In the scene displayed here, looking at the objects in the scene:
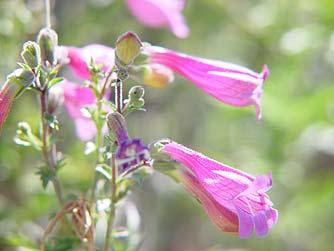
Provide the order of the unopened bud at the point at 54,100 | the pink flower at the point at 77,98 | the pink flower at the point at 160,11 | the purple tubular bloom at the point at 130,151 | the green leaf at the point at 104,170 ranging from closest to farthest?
the purple tubular bloom at the point at 130,151 → the green leaf at the point at 104,170 → the unopened bud at the point at 54,100 → the pink flower at the point at 77,98 → the pink flower at the point at 160,11

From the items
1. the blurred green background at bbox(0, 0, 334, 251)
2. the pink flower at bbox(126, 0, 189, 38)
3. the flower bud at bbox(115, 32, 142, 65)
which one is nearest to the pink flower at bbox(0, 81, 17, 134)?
the flower bud at bbox(115, 32, 142, 65)

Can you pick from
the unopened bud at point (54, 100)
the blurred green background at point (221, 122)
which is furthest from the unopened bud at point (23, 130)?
the blurred green background at point (221, 122)

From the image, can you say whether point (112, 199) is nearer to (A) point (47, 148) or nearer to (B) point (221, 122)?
(A) point (47, 148)

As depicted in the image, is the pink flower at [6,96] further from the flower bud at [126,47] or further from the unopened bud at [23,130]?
the flower bud at [126,47]

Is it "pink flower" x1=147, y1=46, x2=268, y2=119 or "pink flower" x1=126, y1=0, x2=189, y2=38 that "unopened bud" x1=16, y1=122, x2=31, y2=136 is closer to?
"pink flower" x1=147, y1=46, x2=268, y2=119

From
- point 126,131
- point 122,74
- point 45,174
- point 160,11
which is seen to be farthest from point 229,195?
point 160,11

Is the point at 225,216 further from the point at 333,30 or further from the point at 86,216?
the point at 333,30
